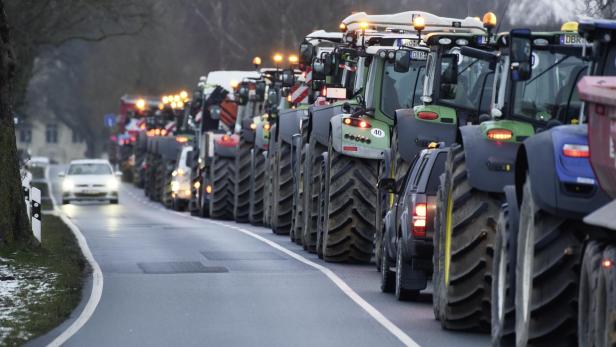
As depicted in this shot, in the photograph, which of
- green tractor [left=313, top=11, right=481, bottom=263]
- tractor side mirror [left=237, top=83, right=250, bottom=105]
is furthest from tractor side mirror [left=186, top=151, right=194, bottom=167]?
green tractor [left=313, top=11, right=481, bottom=263]

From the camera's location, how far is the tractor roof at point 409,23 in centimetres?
2672

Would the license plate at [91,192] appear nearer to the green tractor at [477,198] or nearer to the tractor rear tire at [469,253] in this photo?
the green tractor at [477,198]

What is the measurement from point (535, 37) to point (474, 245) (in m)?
2.57

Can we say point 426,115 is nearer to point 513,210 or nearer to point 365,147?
point 365,147

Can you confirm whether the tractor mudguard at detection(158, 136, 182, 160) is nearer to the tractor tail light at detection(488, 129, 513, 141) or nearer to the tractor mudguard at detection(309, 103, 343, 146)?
the tractor mudguard at detection(309, 103, 343, 146)

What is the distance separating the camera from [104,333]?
15.6m

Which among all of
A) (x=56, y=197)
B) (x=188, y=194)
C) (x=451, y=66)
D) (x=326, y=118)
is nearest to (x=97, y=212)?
(x=188, y=194)

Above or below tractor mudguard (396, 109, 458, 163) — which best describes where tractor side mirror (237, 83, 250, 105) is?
below

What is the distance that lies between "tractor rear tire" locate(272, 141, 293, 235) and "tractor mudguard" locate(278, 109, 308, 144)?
1.21 ft

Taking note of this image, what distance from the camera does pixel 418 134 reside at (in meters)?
20.8

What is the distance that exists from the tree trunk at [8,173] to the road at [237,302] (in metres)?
1.25

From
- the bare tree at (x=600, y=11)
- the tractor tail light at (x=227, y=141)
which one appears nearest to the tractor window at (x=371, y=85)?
the bare tree at (x=600, y=11)

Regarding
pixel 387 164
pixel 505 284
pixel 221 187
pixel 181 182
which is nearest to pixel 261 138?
pixel 221 187

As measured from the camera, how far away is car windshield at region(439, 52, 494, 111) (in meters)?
20.3
